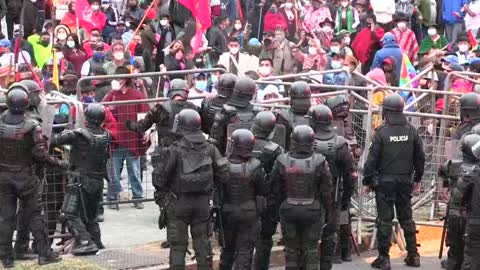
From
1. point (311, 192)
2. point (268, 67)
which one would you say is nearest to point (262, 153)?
point (311, 192)

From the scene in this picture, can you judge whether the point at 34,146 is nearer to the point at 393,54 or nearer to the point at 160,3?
the point at 393,54

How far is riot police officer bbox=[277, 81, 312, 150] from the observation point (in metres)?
13.2

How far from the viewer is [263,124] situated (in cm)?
1254

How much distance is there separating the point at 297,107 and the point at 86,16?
959 cm

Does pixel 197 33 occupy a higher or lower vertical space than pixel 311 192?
higher

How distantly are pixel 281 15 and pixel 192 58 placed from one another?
15.1ft

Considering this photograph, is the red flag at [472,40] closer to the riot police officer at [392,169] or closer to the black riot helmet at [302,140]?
the riot police officer at [392,169]

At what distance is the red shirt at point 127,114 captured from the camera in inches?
586

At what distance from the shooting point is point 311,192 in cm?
1215

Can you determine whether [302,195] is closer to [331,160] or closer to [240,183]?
[240,183]

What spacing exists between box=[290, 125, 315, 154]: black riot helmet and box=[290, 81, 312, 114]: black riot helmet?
1.11 metres

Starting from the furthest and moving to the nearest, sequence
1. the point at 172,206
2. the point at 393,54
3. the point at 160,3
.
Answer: the point at 160,3
the point at 393,54
the point at 172,206

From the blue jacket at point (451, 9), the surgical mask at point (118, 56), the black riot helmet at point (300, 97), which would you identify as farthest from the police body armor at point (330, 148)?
the blue jacket at point (451, 9)

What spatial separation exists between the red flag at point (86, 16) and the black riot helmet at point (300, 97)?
30.7ft
